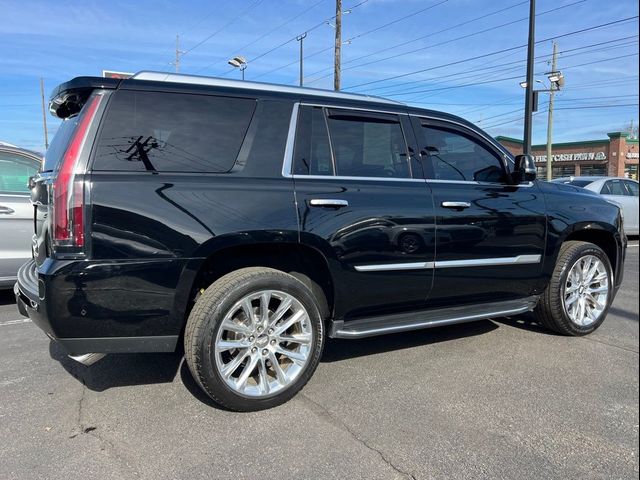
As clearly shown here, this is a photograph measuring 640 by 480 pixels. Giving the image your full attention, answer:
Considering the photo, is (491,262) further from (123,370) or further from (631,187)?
(631,187)

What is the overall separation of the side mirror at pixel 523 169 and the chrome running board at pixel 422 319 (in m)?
1.01

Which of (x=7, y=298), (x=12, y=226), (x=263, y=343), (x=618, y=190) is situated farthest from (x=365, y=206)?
(x=618, y=190)

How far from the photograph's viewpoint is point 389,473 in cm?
248

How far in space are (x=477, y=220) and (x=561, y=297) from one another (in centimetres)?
126

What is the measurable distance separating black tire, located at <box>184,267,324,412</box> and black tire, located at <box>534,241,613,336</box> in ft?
7.73

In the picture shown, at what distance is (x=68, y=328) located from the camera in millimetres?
2727

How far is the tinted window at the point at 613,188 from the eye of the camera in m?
11.0

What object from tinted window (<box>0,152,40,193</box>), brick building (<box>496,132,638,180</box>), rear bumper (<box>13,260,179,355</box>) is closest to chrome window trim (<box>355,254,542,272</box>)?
rear bumper (<box>13,260,179,355</box>)

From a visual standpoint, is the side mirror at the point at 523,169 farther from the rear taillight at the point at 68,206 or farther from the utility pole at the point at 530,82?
the utility pole at the point at 530,82

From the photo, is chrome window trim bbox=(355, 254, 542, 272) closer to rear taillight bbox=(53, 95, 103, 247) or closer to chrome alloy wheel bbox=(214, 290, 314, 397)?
chrome alloy wheel bbox=(214, 290, 314, 397)

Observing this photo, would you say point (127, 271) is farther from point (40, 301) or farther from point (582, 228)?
point (582, 228)

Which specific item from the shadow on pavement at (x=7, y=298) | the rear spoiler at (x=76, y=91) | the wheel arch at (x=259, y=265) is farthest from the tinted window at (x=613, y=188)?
the shadow on pavement at (x=7, y=298)

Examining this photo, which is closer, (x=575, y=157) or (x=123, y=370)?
(x=123, y=370)

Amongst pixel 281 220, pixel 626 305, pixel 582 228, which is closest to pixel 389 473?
pixel 281 220
